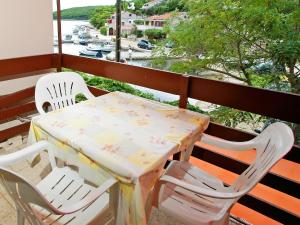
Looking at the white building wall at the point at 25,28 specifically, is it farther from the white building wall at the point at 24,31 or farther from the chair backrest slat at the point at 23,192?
the chair backrest slat at the point at 23,192

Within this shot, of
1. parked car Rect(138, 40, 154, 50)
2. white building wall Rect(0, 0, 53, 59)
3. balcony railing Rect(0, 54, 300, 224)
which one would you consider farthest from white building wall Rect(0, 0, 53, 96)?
parked car Rect(138, 40, 154, 50)

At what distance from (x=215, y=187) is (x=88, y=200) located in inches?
30.3

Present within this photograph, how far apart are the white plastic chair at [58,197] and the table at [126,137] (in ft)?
0.24

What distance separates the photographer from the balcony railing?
5.08 ft

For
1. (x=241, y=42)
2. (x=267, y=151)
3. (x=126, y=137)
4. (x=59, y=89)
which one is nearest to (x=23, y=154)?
(x=126, y=137)

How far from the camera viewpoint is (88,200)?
1023 mm

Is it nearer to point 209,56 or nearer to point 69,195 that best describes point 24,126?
point 69,195

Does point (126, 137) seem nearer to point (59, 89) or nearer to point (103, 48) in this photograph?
point (59, 89)

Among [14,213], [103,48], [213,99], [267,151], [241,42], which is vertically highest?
[241,42]

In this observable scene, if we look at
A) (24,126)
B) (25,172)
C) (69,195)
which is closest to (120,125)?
(69,195)

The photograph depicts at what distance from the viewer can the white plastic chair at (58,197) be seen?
92 cm

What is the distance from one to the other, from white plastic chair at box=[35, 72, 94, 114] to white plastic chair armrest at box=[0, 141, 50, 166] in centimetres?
56

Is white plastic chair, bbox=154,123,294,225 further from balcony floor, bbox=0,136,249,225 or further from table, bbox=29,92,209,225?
balcony floor, bbox=0,136,249,225

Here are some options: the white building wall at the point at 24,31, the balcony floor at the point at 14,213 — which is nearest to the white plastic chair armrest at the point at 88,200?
the balcony floor at the point at 14,213
